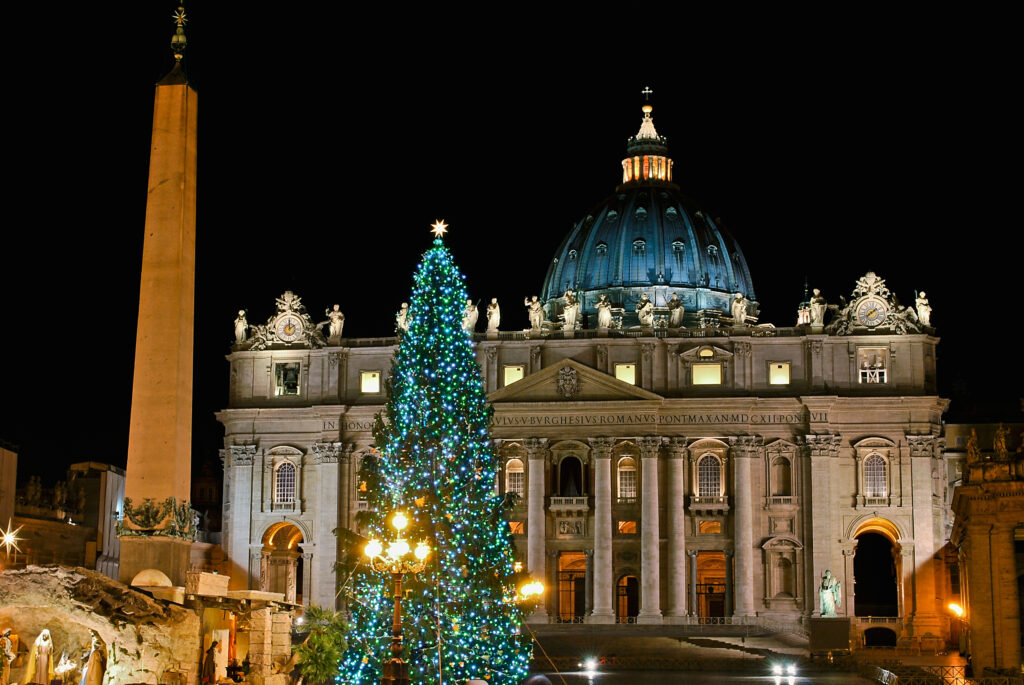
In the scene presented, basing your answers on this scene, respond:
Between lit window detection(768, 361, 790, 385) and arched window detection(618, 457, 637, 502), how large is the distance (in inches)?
345

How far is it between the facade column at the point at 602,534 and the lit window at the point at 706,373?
6022 mm

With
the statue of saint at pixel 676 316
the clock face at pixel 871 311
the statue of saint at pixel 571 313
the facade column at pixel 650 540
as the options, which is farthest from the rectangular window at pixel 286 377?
the clock face at pixel 871 311

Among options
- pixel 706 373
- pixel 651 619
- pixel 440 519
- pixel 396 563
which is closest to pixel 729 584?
pixel 651 619

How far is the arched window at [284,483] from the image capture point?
9550 cm

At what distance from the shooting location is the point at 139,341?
113 ft

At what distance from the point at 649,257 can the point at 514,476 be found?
32855 mm

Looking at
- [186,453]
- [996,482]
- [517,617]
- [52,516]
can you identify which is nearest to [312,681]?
[517,617]

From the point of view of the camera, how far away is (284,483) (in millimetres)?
95750

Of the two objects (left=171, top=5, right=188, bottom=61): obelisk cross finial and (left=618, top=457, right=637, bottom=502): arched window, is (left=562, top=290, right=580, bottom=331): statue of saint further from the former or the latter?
(left=171, top=5, right=188, bottom=61): obelisk cross finial

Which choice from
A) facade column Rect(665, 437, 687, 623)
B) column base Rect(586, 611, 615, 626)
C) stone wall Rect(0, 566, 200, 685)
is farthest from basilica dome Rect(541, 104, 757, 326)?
stone wall Rect(0, 566, 200, 685)

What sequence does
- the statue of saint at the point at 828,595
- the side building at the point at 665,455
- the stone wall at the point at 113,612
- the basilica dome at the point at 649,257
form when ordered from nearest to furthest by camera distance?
the stone wall at the point at 113,612
the statue of saint at the point at 828,595
the side building at the point at 665,455
the basilica dome at the point at 649,257

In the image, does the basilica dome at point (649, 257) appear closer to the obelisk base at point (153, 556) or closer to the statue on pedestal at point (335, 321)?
the statue on pedestal at point (335, 321)

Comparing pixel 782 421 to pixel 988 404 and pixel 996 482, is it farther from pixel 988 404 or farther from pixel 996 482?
pixel 996 482

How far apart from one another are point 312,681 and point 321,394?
2166 inches
